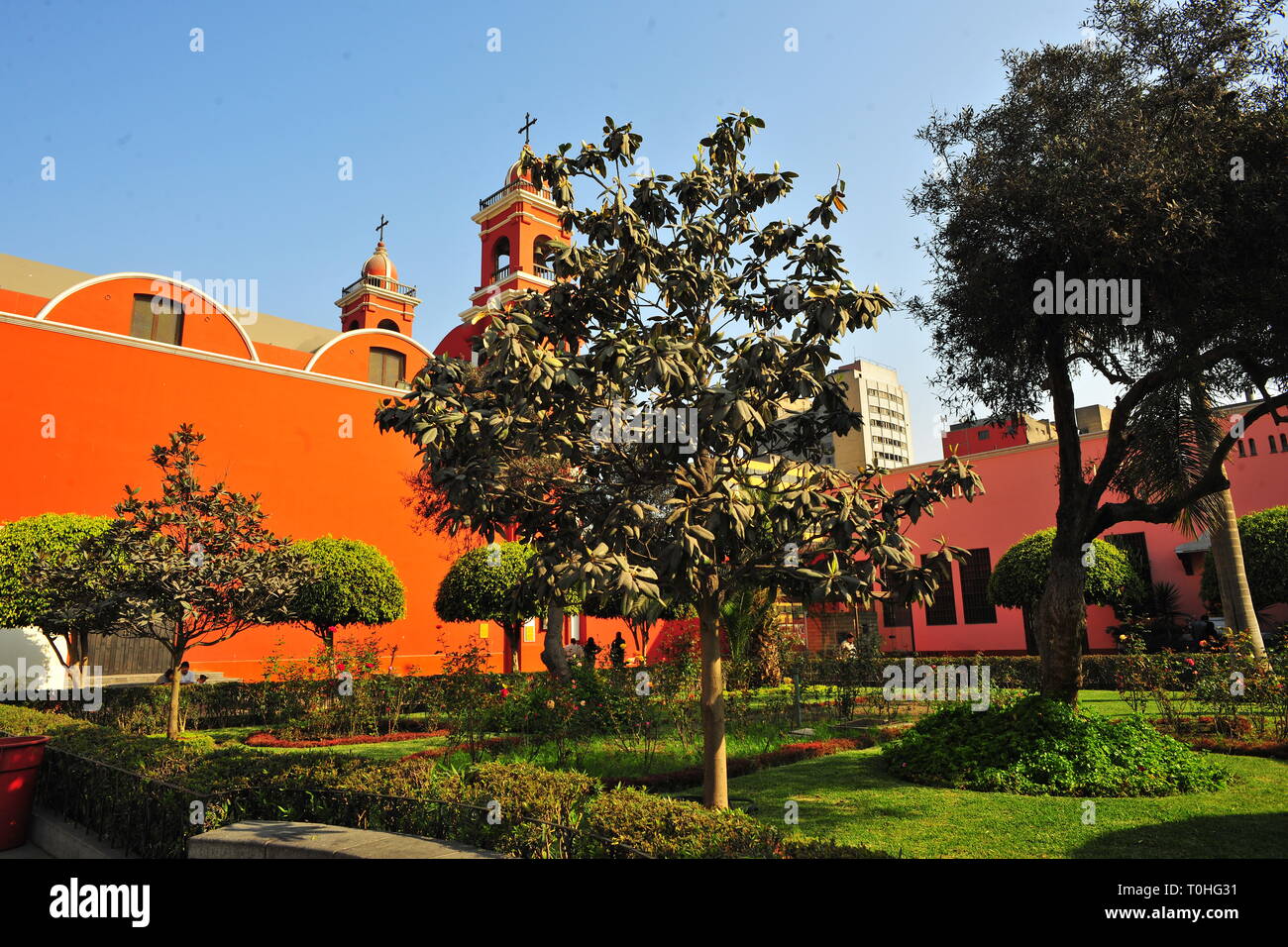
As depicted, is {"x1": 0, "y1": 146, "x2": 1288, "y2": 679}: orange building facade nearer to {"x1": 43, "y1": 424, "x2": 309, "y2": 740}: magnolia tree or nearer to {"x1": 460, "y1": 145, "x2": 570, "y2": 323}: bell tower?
{"x1": 460, "y1": 145, "x2": 570, "y2": 323}: bell tower

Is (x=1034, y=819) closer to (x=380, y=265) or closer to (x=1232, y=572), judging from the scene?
(x=1232, y=572)

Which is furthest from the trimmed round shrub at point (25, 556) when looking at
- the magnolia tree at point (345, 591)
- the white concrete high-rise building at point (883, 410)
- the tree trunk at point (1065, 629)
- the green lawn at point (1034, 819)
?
the white concrete high-rise building at point (883, 410)

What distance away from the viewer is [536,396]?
16.8ft

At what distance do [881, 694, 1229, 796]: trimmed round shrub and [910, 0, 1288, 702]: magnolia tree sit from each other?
74cm

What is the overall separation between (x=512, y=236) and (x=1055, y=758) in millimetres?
28407

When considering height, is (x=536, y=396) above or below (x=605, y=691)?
above

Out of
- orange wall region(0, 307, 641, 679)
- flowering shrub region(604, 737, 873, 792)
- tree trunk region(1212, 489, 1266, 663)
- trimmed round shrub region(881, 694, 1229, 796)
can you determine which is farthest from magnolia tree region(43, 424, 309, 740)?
tree trunk region(1212, 489, 1266, 663)

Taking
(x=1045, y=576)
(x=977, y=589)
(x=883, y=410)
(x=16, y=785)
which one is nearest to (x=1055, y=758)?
(x=16, y=785)

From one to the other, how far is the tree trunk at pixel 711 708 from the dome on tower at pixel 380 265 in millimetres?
41075

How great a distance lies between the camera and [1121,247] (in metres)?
8.18
